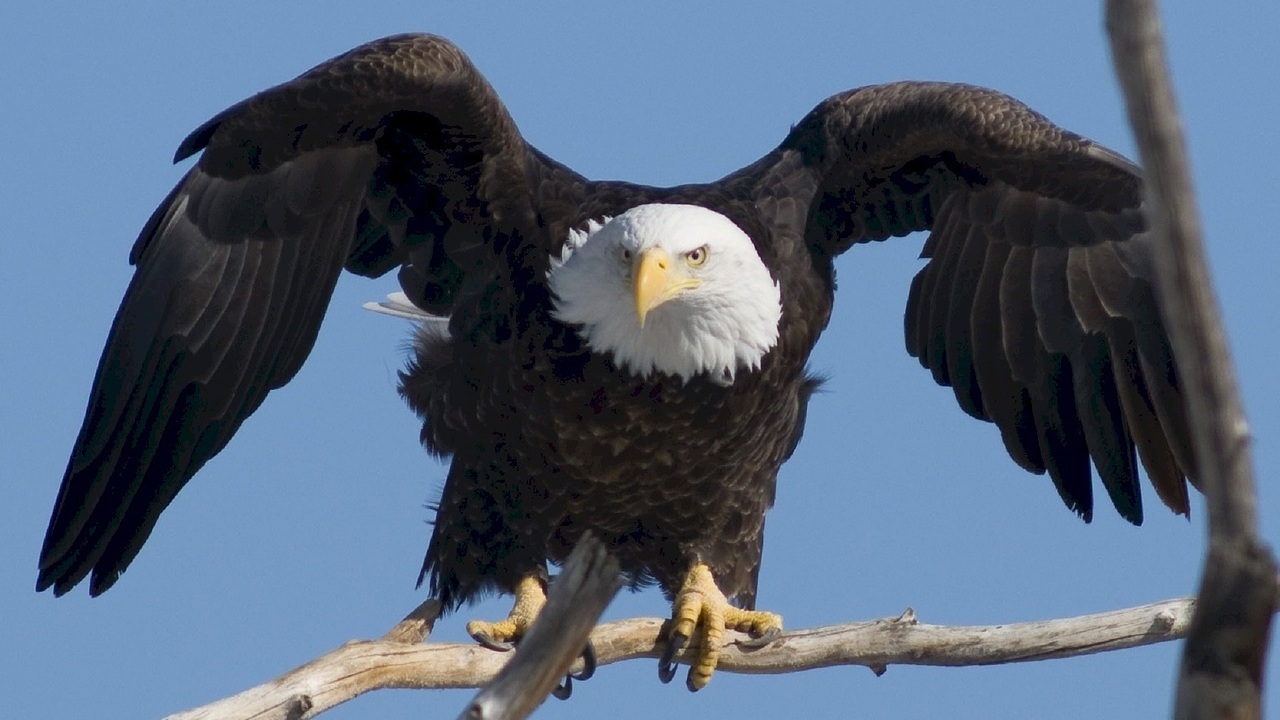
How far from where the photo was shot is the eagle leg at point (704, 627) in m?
5.89

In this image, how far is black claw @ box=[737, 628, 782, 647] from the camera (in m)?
5.79

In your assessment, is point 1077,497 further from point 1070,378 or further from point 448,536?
point 448,536

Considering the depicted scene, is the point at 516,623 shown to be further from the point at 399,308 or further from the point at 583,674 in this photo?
the point at 399,308

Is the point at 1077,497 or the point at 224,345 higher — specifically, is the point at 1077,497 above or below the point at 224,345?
below

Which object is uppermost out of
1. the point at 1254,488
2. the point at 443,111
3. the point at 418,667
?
the point at 443,111

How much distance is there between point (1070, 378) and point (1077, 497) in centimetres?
41

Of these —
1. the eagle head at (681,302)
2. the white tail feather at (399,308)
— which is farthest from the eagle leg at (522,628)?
the white tail feather at (399,308)

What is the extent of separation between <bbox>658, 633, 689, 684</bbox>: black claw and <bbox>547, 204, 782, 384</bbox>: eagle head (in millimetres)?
845

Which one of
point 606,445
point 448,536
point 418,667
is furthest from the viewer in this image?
point 448,536

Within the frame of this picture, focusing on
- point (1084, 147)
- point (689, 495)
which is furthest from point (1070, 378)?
point (689, 495)

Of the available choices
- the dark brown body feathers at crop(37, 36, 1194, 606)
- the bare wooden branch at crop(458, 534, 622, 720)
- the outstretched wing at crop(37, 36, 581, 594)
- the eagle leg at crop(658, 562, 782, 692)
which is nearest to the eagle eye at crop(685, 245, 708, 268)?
the dark brown body feathers at crop(37, 36, 1194, 606)

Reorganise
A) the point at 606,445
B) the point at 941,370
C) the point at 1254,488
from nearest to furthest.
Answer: the point at 1254,488, the point at 606,445, the point at 941,370

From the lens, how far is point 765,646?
5.79 m

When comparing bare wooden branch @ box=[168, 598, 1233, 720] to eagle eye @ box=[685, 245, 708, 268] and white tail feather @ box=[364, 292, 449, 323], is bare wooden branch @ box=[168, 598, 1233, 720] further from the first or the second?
white tail feather @ box=[364, 292, 449, 323]
